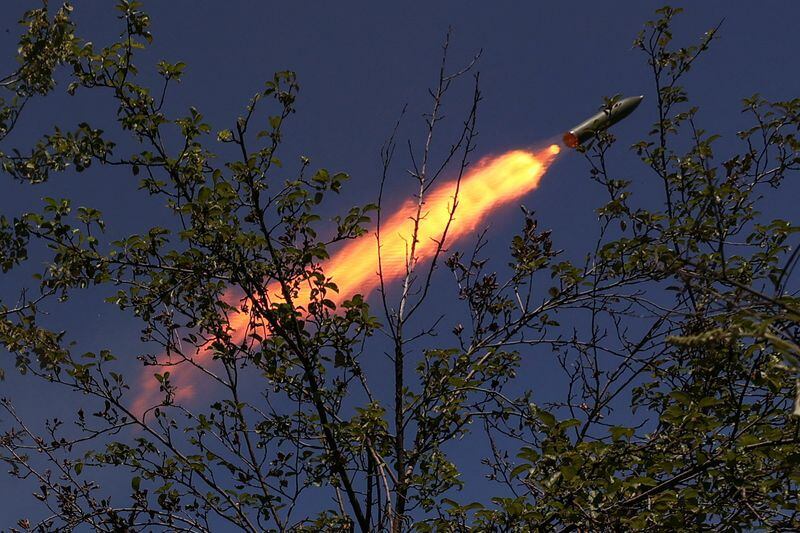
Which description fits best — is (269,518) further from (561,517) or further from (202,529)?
(561,517)

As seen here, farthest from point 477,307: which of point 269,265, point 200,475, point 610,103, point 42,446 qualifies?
point 42,446

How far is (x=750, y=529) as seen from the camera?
565 centimetres

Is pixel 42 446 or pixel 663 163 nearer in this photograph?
pixel 42 446

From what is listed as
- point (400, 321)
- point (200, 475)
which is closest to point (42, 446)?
point (200, 475)

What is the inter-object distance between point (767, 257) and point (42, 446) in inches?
355

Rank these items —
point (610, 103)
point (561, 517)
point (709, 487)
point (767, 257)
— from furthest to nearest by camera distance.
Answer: point (610, 103)
point (767, 257)
point (709, 487)
point (561, 517)

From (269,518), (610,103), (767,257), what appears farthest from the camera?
(610,103)

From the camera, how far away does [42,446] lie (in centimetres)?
791

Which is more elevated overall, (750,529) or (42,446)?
(42,446)

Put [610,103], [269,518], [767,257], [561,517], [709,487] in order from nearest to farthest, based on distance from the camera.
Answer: [561,517], [709,487], [269,518], [767,257], [610,103]

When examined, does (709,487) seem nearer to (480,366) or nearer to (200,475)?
(480,366)

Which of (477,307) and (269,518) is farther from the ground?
(477,307)

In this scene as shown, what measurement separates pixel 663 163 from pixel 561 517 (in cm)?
523

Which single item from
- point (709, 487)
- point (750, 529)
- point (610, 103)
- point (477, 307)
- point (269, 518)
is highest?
point (610, 103)
